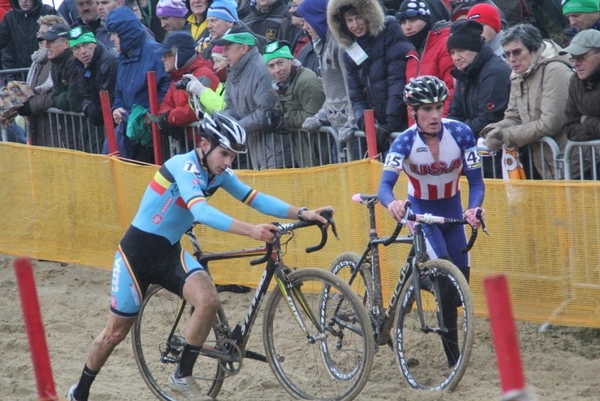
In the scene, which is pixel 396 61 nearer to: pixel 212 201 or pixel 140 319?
pixel 212 201

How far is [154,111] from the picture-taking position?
10703 mm

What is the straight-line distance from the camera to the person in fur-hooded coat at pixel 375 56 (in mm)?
8758

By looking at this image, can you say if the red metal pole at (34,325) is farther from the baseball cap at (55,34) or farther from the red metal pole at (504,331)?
the baseball cap at (55,34)

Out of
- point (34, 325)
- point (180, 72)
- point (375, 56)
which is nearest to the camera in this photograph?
point (34, 325)

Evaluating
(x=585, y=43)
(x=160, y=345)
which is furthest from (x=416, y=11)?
(x=160, y=345)

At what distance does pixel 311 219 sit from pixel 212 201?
344 cm

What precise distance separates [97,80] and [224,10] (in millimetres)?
1853

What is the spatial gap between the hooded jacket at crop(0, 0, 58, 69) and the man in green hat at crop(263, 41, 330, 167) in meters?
5.01

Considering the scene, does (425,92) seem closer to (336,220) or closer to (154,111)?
(336,220)

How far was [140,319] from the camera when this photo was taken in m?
7.32

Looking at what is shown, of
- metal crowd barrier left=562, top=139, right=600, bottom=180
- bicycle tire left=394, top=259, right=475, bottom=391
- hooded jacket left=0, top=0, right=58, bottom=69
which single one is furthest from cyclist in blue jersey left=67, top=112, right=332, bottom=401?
hooded jacket left=0, top=0, right=58, bottom=69

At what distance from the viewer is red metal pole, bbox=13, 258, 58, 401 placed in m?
4.41

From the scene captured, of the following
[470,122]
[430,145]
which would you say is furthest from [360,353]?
[470,122]

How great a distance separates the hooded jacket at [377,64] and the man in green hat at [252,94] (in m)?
1.03
